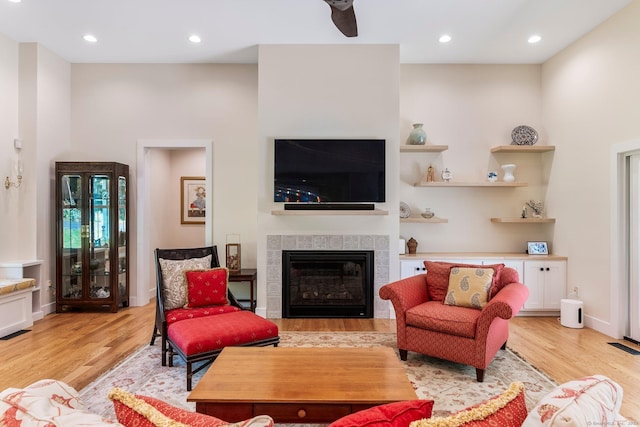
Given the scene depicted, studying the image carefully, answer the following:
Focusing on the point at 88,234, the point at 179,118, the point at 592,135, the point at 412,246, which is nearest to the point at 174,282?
the point at 88,234

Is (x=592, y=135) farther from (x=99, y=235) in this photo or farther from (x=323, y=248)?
(x=99, y=235)

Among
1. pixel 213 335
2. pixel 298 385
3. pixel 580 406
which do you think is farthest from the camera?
pixel 213 335

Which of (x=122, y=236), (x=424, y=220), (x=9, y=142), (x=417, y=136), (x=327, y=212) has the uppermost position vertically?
(x=417, y=136)

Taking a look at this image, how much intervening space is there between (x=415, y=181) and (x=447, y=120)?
38.2 inches

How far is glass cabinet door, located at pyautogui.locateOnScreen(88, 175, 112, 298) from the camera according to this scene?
481 centimetres

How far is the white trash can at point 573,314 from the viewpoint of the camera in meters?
4.24

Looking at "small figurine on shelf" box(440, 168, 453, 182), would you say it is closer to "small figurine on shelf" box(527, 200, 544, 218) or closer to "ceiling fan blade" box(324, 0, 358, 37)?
"small figurine on shelf" box(527, 200, 544, 218)

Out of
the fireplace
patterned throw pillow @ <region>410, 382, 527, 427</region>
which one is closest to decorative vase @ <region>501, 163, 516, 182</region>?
the fireplace

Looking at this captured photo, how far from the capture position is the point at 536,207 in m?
5.08

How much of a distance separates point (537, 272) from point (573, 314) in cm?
60

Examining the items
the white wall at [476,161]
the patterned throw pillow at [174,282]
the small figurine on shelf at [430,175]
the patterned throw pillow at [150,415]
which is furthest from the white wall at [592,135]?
the patterned throw pillow at [150,415]

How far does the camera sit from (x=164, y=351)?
311 cm

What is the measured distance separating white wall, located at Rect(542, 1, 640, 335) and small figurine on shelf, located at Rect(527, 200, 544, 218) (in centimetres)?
15

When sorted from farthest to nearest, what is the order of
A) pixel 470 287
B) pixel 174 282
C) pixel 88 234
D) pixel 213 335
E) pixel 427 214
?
pixel 427 214, pixel 88 234, pixel 174 282, pixel 470 287, pixel 213 335
